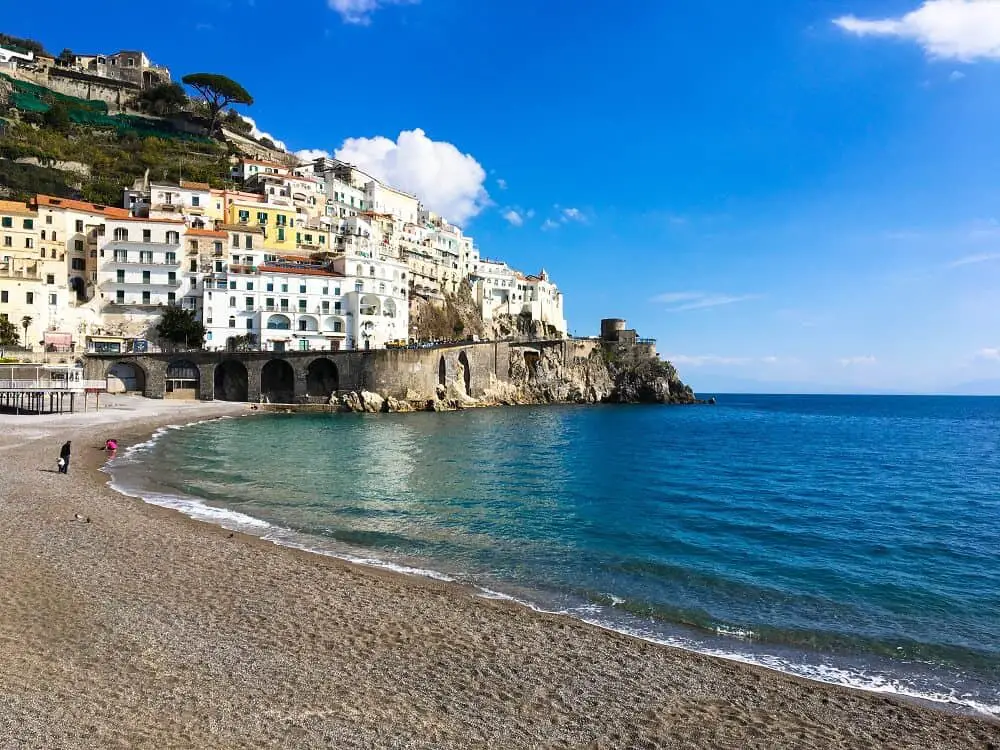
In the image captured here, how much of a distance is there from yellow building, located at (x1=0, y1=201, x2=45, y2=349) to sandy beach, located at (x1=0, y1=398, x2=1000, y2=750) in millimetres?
53227

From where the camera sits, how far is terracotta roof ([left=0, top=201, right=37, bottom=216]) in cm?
5725

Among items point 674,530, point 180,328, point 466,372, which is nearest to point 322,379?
point 180,328

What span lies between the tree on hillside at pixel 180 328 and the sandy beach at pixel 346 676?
2042 inches

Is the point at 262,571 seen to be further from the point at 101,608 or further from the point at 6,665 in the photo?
the point at 6,665

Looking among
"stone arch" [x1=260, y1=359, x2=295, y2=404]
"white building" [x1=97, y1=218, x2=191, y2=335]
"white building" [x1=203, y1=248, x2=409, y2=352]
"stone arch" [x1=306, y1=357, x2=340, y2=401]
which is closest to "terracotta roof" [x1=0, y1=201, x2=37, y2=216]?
"white building" [x1=97, y1=218, x2=191, y2=335]

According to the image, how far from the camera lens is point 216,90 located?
103 m

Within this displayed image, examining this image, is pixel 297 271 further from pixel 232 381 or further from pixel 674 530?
pixel 674 530

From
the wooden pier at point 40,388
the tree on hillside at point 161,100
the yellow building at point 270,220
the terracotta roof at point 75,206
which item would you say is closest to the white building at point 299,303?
the yellow building at point 270,220

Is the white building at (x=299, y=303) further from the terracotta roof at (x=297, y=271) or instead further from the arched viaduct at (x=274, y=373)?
the arched viaduct at (x=274, y=373)

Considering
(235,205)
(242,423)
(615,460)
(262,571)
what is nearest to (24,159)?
(235,205)

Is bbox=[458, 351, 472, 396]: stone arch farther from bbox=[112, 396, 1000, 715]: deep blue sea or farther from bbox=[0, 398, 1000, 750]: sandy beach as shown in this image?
bbox=[0, 398, 1000, 750]: sandy beach

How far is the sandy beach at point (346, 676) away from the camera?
6.71 m

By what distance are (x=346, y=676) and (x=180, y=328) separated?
5995cm

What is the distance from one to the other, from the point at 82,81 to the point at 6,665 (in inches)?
4838
